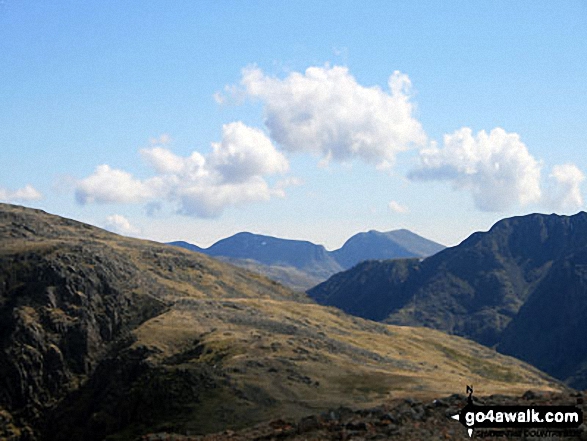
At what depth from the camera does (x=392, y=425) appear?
25.5m

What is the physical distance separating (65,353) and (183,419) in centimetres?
6199

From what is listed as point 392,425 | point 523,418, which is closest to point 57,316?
point 392,425

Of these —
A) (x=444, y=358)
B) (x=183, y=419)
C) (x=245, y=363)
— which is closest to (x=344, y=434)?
(x=183, y=419)

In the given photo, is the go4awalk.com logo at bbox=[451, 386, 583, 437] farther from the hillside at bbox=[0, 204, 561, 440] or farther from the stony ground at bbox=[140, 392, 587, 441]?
the hillside at bbox=[0, 204, 561, 440]

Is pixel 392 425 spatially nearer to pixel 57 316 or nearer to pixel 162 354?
pixel 162 354

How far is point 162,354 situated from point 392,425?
246ft

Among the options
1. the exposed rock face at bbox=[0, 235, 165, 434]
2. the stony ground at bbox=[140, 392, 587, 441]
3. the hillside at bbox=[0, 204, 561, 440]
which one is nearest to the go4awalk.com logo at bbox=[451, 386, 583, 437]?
the stony ground at bbox=[140, 392, 587, 441]

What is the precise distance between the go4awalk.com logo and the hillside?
34273 millimetres

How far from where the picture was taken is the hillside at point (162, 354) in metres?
68.6

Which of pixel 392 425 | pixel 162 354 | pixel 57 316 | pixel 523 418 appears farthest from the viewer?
pixel 57 316

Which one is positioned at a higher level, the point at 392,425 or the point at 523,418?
the point at 523,418

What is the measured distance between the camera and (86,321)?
12106 cm

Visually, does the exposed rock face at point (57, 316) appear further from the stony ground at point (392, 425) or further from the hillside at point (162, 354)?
the stony ground at point (392, 425)

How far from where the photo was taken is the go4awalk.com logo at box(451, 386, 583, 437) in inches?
900
